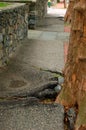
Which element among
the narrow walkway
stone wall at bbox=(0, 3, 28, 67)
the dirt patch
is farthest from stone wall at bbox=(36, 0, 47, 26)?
the dirt patch

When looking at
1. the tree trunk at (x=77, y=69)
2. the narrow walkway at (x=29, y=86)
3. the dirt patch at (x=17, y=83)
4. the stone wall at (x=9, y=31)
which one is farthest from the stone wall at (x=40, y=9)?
the tree trunk at (x=77, y=69)

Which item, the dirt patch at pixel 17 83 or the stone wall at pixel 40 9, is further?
the stone wall at pixel 40 9

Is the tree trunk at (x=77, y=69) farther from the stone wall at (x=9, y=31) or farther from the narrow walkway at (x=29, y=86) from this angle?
the stone wall at (x=9, y=31)

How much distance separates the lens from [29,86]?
20.2 feet

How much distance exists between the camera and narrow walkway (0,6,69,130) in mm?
4652

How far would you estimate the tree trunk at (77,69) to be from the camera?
14.1ft

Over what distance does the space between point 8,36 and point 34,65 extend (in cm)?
95

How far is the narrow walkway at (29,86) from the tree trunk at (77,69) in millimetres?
279

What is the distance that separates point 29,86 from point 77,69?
5.46 feet

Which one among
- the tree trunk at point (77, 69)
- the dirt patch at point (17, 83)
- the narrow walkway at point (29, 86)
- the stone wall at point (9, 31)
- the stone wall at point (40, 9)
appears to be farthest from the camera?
the stone wall at point (40, 9)

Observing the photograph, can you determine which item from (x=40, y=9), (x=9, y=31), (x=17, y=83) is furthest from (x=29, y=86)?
(x=40, y=9)

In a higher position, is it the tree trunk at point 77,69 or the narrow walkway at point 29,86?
the tree trunk at point 77,69

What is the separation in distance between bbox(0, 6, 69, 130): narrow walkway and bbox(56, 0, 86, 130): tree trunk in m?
0.28

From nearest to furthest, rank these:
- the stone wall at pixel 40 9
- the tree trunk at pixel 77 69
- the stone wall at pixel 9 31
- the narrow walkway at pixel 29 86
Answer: the tree trunk at pixel 77 69, the narrow walkway at pixel 29 86, the stone wall at pixel 9 31, the stone wall at pixel 40 9
